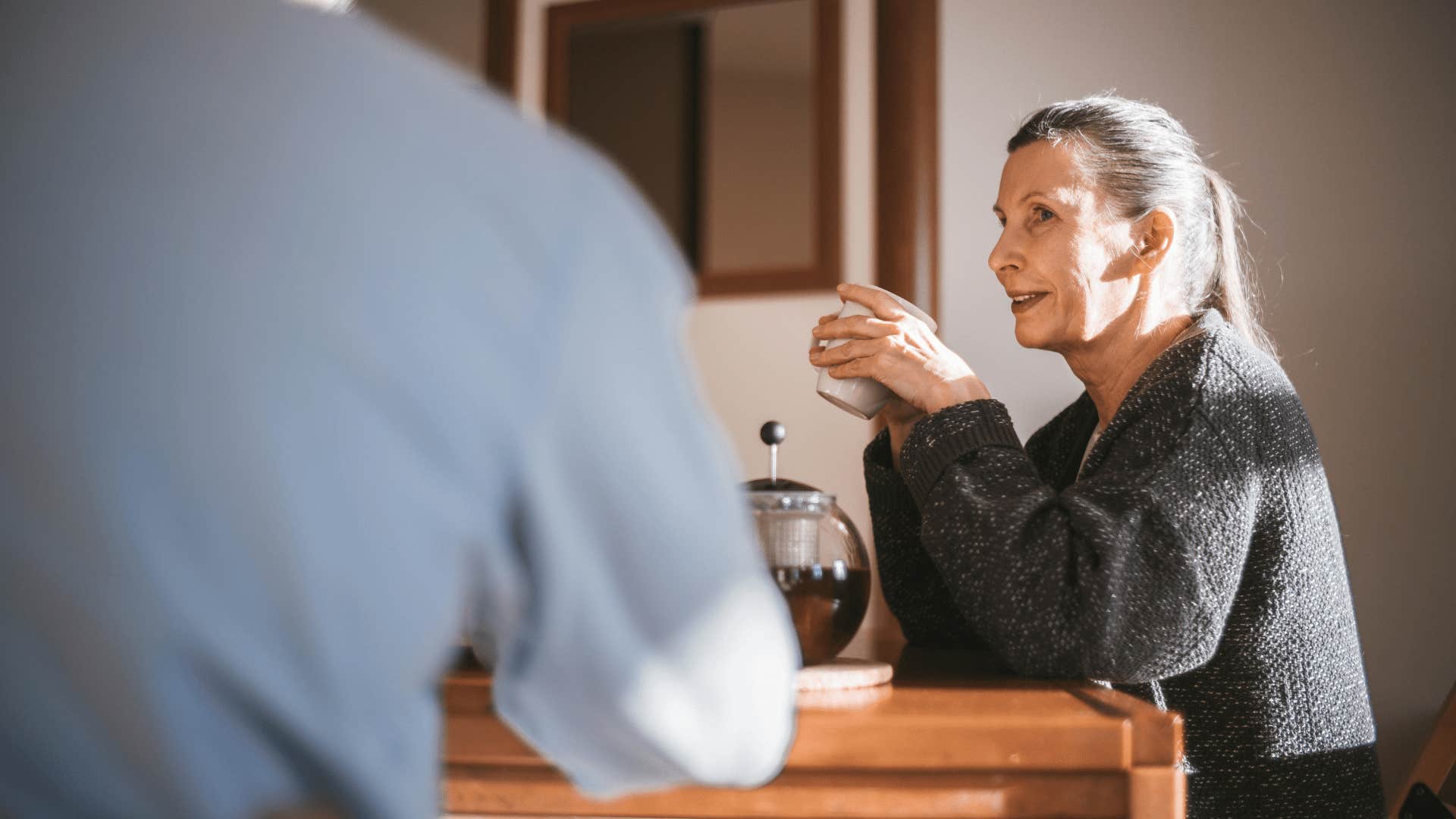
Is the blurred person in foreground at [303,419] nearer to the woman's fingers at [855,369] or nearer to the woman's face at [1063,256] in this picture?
the woman's fingers at [855,369]

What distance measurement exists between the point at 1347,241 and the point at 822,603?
1.24 metres

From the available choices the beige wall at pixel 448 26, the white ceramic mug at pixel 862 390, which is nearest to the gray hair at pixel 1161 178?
the white ceramic mug at pixel 862 390

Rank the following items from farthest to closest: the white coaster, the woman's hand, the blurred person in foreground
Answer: the woman's hand
the white coaster
the blurred person in foreground

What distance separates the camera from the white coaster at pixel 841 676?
891 millimetres

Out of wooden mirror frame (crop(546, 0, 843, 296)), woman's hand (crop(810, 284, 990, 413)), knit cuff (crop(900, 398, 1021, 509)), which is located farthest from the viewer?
wooden mirror frame (crop(546, 0, 843, 296))

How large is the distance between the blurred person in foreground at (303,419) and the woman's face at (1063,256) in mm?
943

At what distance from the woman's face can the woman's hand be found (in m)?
0.18

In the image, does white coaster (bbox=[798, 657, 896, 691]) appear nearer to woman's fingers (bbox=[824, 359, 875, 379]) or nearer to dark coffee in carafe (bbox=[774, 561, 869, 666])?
dark coffee in carafe (bbox=[774, 561, 869, 666])

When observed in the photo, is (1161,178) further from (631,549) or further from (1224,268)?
(631,549)

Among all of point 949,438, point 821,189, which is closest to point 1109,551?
point 949,438

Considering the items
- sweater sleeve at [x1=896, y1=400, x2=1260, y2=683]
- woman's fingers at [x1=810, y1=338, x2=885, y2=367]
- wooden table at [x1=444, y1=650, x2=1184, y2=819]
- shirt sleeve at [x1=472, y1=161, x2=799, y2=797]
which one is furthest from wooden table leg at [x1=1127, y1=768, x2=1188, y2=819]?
woman's fingers at [x1=810, y1=338, x2=885, y2=367]

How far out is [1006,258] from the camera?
1.37 metres

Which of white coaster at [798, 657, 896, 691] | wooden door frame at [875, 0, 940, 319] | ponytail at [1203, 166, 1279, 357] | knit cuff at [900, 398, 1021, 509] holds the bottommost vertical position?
white coaster at [798, 657, 896, 691]

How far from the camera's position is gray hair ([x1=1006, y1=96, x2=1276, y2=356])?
4.32ft
